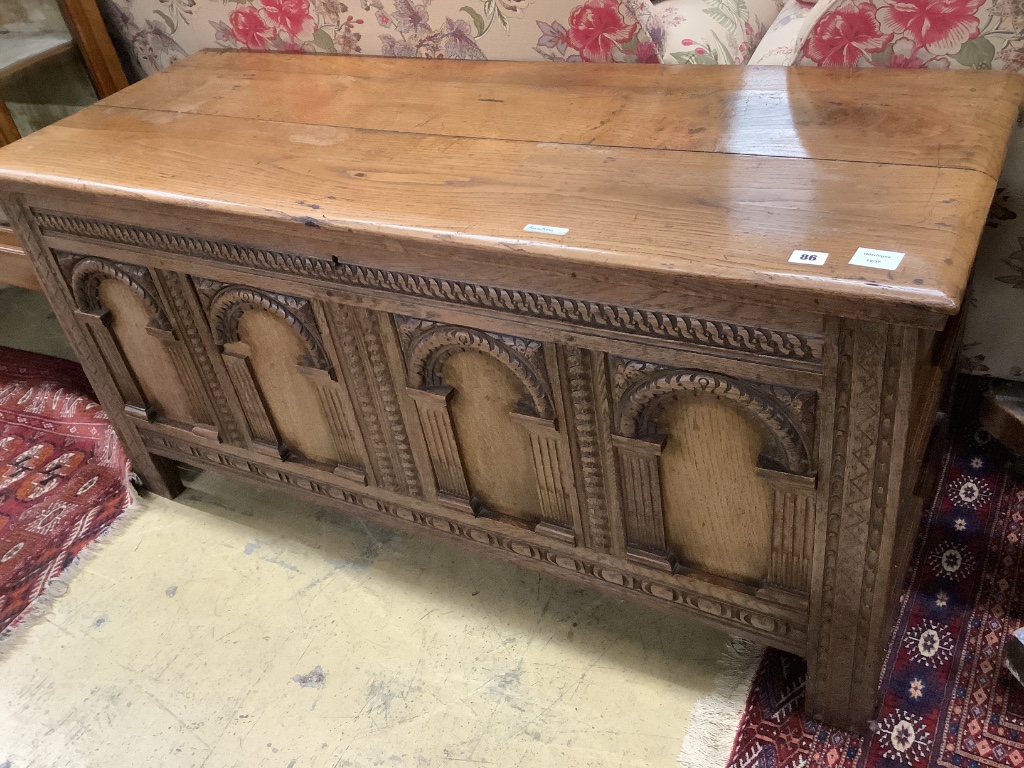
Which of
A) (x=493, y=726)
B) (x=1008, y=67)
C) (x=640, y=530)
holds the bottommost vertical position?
(x=493, y=726)

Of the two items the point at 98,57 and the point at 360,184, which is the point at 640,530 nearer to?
the point at 360,184

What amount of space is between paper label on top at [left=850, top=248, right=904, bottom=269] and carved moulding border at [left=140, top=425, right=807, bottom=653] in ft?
1.78

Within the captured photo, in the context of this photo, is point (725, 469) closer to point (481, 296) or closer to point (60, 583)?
point (481, 296)

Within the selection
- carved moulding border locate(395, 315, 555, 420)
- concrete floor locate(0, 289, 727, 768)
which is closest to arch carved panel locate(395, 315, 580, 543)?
carved moulding border locate(395, 315, 555, 420)

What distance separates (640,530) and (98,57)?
1437 mm

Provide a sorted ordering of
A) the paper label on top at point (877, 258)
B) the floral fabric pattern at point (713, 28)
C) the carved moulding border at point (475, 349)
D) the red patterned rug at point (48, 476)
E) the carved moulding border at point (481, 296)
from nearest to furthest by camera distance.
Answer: the paper label on top at point (877, 258) < the carved moulding border at point (481, 296) < the carved moulding border at point (475, 349) < the floral fabric pattern at point (713, 28) < the red patterned rug at point (48, 476)

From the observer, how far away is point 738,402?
1006mm

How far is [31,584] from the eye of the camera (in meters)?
1.63

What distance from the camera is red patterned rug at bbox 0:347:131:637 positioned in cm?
167

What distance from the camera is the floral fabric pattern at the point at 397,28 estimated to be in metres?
1.41

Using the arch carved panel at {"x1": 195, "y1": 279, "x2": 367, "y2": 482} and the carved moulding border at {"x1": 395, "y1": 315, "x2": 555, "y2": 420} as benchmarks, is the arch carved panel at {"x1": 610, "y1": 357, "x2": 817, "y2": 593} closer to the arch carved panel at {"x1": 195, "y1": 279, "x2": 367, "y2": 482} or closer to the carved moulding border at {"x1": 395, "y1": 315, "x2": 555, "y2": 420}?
the carved moulding border at {"x1": 395, "y1": 315, "x2": 555, "y2": 420}

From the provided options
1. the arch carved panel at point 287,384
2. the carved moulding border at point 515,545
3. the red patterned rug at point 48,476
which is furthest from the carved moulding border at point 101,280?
the red patterned rug at point 48,476

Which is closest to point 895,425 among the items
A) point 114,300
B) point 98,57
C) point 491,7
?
point 491,7

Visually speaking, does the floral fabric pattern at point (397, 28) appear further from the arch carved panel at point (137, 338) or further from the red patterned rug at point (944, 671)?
the red patterned rug at point (944, 671)
